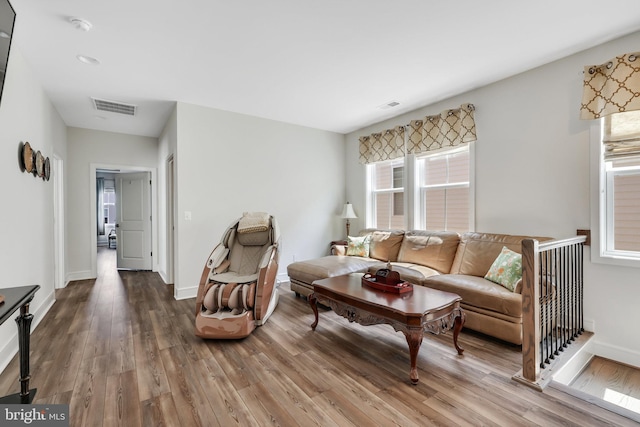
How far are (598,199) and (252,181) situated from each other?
13.4 feet

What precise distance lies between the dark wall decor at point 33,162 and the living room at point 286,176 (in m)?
0.10

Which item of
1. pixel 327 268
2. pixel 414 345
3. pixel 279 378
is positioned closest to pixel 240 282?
pixel 327 268

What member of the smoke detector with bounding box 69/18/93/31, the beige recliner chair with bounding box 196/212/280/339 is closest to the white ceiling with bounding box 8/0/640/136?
the smoke detector with bounding box 69/18/93/31

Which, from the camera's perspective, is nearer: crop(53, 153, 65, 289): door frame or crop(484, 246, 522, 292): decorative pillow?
crop(484, 246, 522, 292): decorative pillow

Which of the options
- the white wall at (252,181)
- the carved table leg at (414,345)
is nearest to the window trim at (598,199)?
the carved table leg at (414,345)

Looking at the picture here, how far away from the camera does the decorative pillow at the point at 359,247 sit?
437cm

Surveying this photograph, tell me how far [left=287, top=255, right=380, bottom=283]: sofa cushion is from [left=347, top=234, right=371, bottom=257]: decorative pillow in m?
0.26

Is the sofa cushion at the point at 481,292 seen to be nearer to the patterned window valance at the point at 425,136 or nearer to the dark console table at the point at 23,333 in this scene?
the patterned window valance at the point at 425,136

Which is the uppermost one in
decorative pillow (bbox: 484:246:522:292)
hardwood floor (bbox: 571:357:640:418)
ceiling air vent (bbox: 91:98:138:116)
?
ceiling air vent (bbox: 91:98:138:116)

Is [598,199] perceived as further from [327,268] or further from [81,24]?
[81,24]

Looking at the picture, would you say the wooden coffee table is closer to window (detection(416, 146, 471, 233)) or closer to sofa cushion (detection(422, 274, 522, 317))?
sofa cushion (detection(422, 274, 522, 317))

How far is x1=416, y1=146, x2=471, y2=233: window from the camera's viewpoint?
12.5 ft

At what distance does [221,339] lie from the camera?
8.90ft

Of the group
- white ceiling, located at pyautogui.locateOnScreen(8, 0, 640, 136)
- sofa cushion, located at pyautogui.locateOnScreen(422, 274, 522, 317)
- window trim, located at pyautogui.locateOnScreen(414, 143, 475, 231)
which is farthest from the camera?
window trim, located at pyautogui.locateOnScreen(414, 143, 475, 231)
